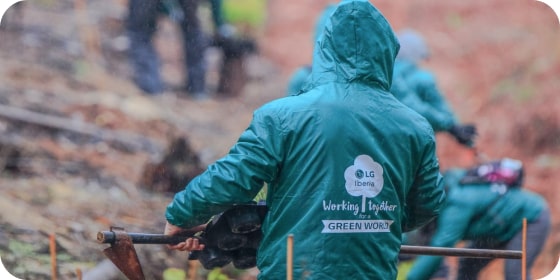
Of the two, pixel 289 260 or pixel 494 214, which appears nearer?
pixel 289 260

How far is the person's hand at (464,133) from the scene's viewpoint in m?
5.17

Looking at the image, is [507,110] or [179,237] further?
[507,110]

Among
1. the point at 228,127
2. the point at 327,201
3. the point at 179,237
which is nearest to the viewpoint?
the point at 327,201

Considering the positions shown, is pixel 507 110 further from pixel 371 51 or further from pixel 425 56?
pixel 371 51

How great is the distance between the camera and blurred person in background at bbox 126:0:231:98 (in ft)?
15.4

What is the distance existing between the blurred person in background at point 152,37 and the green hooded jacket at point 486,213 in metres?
1.38

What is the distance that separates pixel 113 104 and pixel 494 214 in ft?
6.30

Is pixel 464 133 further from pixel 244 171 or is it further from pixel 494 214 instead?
pixel 244 171

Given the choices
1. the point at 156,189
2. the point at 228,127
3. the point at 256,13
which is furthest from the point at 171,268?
the point at 256,13

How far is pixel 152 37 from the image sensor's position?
4.70 metres

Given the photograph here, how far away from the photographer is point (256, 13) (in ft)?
15.7

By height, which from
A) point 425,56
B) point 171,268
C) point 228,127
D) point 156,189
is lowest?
point 171,268

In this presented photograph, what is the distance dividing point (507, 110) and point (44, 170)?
2233mm

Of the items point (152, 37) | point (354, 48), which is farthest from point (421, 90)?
point (354, 48)
